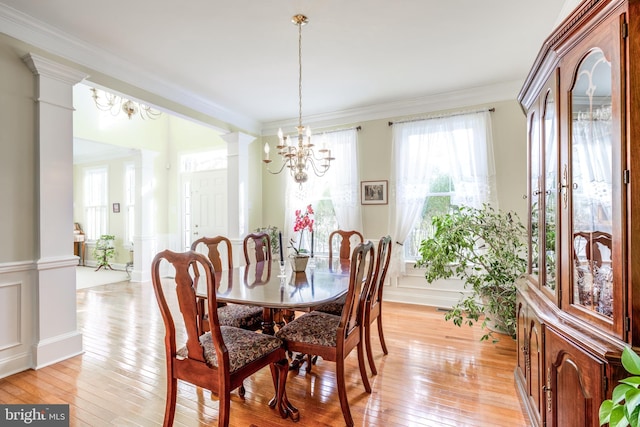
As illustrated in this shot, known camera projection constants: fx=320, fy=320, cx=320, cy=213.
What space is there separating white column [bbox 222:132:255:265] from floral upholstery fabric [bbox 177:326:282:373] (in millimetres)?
3075

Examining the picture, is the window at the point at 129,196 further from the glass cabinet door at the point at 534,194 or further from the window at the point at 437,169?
the glass cabinet door at the point at 534,194

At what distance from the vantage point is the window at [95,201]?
7.59 m

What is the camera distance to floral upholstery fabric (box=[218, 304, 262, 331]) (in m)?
2.36

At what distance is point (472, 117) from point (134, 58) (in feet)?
12.5

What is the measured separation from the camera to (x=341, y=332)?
1896 millimetres

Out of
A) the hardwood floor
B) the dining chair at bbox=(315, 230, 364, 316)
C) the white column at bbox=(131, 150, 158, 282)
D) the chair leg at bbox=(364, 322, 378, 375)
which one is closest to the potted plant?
the hardwood floor

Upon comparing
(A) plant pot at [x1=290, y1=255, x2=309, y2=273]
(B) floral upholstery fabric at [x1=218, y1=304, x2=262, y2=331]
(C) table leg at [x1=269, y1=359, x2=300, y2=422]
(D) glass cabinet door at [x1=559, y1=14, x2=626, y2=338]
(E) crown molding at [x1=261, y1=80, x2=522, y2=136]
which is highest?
(E) crown molding at [x1=261, y1=80, x2=522, y2=136]

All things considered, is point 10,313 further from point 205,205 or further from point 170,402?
point 205,205

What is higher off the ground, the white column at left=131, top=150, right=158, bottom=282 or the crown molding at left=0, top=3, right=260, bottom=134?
the crown molding at left=0, top=3, right=260, bottom=134

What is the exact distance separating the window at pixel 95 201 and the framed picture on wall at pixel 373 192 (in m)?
6.30

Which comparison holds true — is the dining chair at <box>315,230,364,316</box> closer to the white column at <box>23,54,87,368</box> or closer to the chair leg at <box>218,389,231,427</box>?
the chair leg at <box>218,389,231,427</box>

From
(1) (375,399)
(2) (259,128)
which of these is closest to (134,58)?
(2) (259,128)

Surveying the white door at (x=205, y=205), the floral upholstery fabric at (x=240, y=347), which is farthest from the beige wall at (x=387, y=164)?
the floral upholstery fabric at (x=240, y=347)

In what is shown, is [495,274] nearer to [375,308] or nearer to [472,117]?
[375,308]
